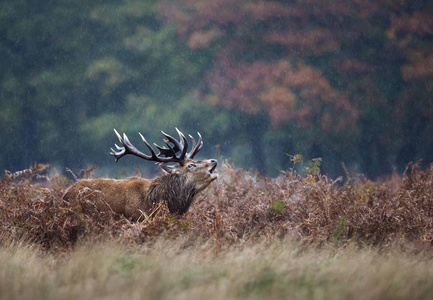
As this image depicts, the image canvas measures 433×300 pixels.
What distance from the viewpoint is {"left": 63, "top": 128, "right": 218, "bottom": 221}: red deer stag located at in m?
7.59

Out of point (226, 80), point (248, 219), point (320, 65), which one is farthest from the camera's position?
point (226, 80)

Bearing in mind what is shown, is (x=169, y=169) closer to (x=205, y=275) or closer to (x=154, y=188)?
(x=154, y=188)

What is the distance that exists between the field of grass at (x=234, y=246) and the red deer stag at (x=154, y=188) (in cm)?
21

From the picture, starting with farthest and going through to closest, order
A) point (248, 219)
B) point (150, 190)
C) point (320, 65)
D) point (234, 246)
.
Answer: point (320, 65) → point (248, 219) → point (150, 190) → point (234, 246)

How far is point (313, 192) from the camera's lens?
27.1ft

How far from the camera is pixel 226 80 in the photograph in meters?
19.8

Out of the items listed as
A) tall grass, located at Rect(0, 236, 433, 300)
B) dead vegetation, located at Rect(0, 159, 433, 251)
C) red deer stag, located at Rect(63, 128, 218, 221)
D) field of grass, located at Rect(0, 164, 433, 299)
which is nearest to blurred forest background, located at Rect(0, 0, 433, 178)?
field of grass, located at Rect(0, 164, 433, 299)

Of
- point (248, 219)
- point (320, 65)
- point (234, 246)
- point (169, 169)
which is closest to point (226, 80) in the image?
point (320, 65)

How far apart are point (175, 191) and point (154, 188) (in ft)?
0.97

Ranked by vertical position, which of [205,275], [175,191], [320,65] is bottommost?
[205,275]

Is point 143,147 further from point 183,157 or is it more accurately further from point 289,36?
point 183,157

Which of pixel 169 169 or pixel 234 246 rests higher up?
pixel 169 169

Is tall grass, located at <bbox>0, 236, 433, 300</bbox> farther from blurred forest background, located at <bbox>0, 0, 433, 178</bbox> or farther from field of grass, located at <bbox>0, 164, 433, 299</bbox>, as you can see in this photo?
blurred forest background, located at <bbox>0, 0, 433, 178</bbox>

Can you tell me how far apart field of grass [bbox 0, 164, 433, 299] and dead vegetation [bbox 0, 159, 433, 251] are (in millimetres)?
16
